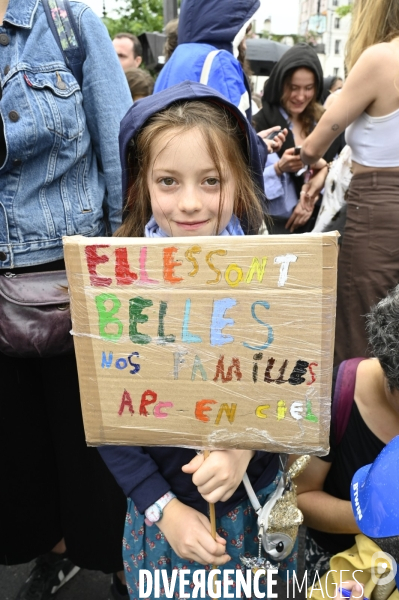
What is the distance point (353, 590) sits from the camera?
1.34m

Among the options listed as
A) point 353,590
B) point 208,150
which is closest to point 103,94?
point 208,150

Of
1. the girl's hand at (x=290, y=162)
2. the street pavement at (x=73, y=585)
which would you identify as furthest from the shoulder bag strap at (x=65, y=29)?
the street pavement at (x=73, y=585)

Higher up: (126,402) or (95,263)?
(95,263)

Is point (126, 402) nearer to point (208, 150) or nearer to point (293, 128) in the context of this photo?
point (208, 150)

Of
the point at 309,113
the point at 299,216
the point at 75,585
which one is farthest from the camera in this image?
the point at 309,113

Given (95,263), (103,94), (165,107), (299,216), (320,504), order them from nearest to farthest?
(95,263) → (165,107) → (320,504) → (103,94) → (299,216)

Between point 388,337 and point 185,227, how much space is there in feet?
1.81

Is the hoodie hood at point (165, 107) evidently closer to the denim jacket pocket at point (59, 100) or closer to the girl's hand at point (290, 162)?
the denim jacket pocket at point (59, 100)

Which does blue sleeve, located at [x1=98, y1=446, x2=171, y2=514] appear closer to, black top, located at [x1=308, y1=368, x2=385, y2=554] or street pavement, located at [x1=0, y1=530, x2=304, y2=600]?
black top, located at [x1=308, y1=368, x2=385, y2=554]

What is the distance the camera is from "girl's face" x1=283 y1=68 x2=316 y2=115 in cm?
374

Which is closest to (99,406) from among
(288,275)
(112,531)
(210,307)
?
(210,307)

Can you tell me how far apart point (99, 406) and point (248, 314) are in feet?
1.26

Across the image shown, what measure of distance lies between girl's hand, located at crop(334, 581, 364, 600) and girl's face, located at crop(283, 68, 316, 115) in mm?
3172

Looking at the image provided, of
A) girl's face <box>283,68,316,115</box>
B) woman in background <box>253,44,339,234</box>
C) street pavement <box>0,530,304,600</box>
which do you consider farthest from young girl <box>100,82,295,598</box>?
girl's face <box>283,68,316,115</box>
